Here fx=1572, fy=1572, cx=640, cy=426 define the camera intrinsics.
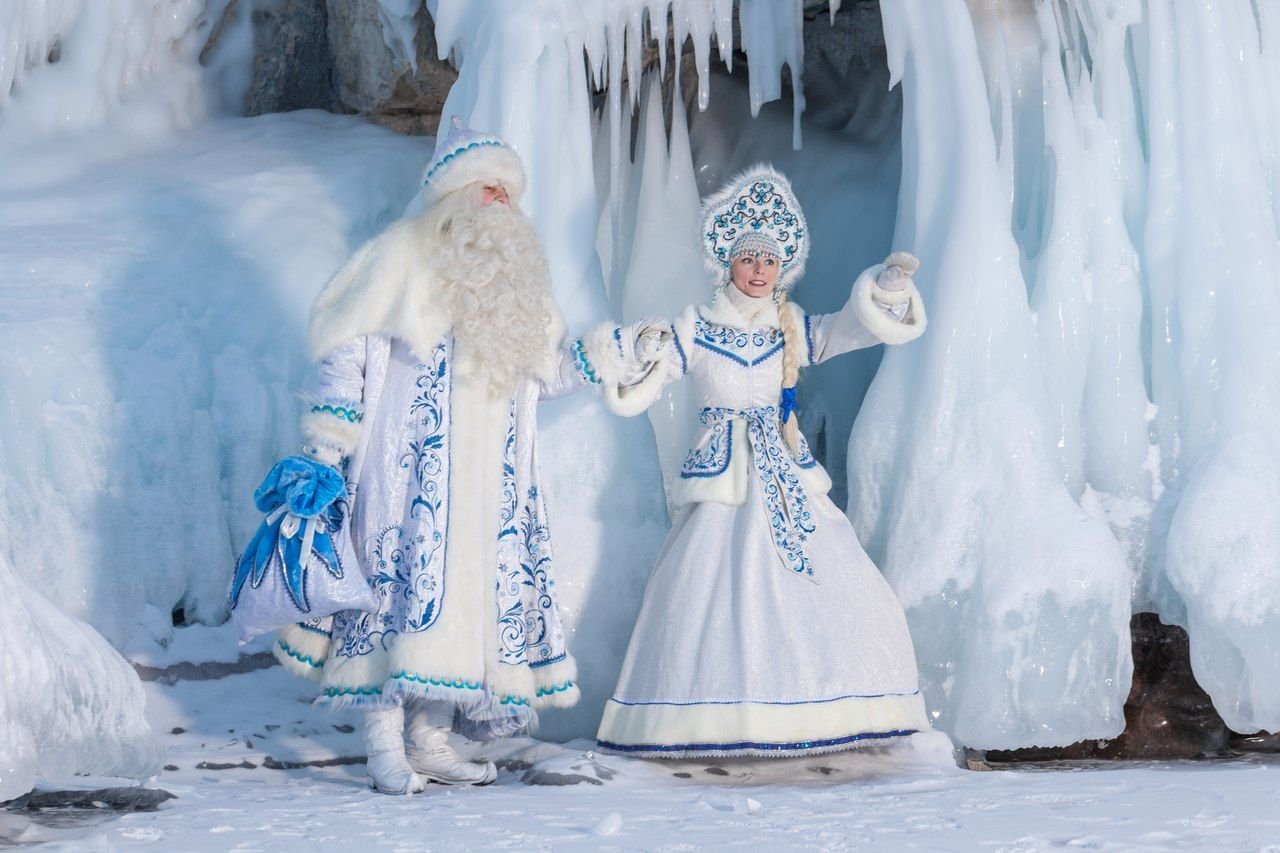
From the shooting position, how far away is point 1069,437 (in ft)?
15.6

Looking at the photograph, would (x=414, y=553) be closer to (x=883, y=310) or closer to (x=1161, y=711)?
(x=883, y=310)

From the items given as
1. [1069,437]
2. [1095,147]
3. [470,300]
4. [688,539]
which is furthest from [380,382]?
[1095,147]

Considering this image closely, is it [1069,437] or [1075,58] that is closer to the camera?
[1069,437]

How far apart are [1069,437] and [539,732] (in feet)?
5.95

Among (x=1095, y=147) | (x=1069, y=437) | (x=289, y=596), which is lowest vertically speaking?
(x=289, y=596)

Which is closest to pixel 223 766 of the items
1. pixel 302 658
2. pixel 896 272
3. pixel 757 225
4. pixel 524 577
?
pixel 302 658

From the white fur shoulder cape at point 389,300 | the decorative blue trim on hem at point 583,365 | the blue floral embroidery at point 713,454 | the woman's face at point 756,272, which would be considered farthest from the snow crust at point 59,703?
the woman's face at point 756,272

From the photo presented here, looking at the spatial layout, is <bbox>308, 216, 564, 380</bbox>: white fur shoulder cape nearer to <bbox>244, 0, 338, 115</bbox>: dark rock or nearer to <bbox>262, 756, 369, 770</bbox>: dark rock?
<bbox>262, 756, 369, 770</bbox>: dark rock

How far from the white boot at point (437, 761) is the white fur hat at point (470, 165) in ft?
4.47

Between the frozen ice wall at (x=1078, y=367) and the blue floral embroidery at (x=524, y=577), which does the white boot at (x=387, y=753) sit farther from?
the frozen ice wall at (x=1078, y=367)

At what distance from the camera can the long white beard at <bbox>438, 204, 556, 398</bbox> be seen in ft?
13.0

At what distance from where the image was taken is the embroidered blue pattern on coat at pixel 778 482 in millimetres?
4270

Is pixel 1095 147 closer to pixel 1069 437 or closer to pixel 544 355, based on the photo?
pixel 1069 437

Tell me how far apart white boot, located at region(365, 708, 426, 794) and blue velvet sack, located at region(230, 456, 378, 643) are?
324 millimetres
